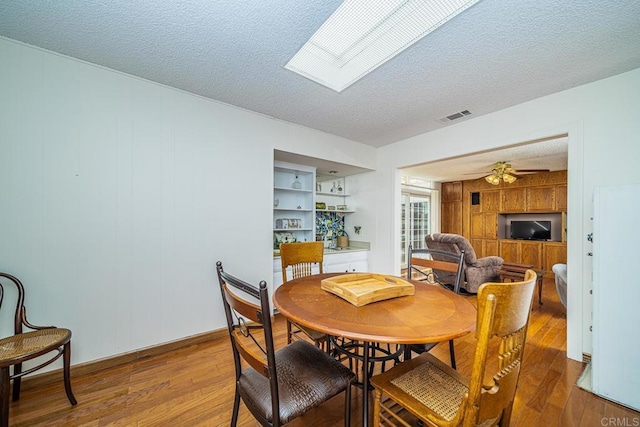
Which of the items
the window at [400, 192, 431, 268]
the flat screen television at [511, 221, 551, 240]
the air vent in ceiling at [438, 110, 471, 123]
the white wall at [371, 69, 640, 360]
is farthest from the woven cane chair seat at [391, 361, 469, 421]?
the flat screen television at [511, 221, 551, 240]

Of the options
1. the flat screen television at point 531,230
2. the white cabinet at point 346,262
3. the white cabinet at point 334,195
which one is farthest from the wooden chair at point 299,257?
the flat screen television at point 531,230

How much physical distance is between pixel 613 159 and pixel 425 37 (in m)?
1.91

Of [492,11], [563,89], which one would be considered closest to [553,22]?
[492,11]

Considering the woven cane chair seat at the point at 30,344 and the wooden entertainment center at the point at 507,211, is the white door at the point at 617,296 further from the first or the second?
the wooden entertainment center at the point at 507,211

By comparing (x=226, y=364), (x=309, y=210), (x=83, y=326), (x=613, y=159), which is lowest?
(x=226, y=364)

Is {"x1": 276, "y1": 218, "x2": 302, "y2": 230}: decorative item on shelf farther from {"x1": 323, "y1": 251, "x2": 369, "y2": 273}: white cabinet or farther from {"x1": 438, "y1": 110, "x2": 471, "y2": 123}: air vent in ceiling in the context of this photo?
{"x1": 438, "y1": 110, "x2": 471, "y2": 123}: air vent in ceiling

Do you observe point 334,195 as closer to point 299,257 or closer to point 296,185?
point 296,185

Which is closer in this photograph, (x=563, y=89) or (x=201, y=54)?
(x=201, y=54)

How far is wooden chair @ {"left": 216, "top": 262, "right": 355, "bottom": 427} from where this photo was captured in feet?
3.04

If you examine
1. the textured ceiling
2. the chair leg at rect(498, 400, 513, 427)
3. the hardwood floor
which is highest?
the textured ceiling

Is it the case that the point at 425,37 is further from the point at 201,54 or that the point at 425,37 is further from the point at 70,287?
the point at 70,287

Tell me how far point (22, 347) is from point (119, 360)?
778mm

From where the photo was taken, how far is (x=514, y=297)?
86 centimetres

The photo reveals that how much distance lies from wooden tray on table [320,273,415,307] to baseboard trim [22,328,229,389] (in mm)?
1686
